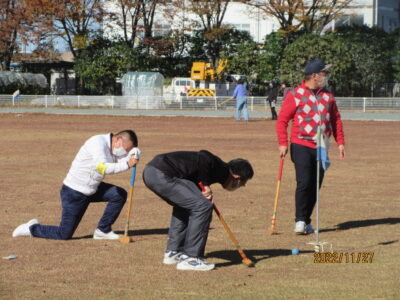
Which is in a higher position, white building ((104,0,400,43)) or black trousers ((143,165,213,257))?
white building ((104,0,400,43))

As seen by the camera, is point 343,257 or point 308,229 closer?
point 343,257

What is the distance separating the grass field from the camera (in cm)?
644

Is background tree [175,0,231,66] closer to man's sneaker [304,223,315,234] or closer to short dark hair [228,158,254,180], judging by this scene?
man's sneaker [304,223,315,234]

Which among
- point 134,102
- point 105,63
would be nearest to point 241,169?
point 134,102

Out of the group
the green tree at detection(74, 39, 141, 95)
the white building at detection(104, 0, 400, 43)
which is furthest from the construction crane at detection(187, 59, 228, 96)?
the white building at detection(104, 0, 400, 43)

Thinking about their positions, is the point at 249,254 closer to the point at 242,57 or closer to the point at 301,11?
the point at 301,11

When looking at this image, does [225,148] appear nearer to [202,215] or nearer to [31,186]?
[31,186]

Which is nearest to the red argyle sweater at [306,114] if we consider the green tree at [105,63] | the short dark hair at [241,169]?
the short dark hair at [241,169]

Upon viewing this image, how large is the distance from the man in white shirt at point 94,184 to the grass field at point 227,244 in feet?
0.56

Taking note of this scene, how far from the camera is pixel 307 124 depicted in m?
9.09

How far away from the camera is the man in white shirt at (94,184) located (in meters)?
7.86

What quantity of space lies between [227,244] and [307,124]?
1697mm

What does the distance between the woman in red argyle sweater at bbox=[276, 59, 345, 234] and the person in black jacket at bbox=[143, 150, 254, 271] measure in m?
2.19

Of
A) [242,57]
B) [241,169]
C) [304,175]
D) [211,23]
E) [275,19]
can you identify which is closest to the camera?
[241,169]
